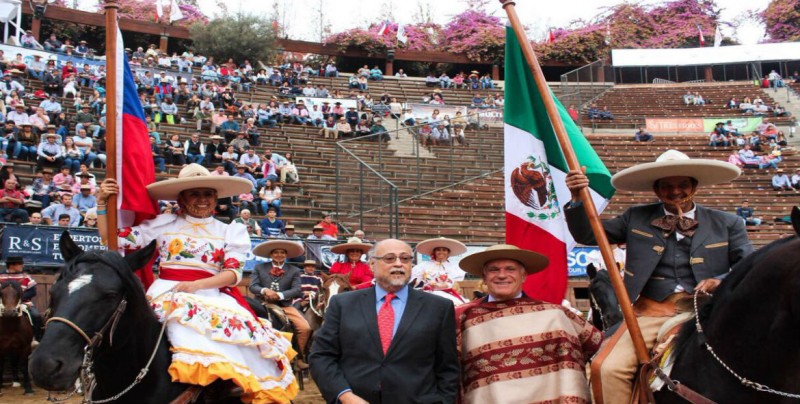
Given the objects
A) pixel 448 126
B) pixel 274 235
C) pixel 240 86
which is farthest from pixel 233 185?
pixel 240 86

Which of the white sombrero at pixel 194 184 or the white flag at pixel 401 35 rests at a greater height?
the white flag at pixel 401 35

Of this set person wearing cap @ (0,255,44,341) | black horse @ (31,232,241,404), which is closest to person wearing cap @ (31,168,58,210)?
person wearing cap @ (0,255,44,341)

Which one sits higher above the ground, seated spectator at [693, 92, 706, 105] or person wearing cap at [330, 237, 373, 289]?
seated spectator at [693, 92, 706, 105]

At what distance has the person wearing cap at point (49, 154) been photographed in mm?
16328

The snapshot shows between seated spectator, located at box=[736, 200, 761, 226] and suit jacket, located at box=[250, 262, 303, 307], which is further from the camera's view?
seated spectator, located at box=[736, 200, 761, 226]

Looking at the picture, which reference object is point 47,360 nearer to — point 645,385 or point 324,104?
point 645,385

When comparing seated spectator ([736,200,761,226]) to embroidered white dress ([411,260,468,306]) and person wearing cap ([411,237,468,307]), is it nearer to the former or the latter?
person wearing cap ([411,237,468,307])

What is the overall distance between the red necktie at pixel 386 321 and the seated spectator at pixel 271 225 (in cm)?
1143

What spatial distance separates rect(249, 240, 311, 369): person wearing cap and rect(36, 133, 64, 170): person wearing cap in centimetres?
799

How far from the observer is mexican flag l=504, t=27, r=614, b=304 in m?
5.80

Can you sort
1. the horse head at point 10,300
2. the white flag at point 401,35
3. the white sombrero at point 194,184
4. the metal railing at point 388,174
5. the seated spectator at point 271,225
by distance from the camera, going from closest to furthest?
the white sombrero at point 194,184 < the horse head at point 10,300 < the seated spectator at point 271,225 < the metal railing at point 388,174 < the white flag at point 401,35

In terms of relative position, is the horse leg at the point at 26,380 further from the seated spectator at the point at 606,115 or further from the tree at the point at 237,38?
the tree at the point at 237,38

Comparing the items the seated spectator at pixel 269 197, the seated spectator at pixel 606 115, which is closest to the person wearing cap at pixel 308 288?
the seated spectator at pixel 269 197

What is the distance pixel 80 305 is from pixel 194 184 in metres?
1.44
